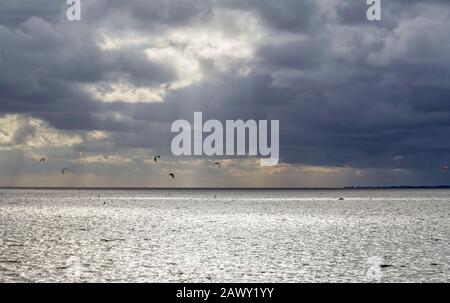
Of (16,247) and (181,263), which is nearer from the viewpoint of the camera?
(181,263)

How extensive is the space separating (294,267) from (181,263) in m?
6.99

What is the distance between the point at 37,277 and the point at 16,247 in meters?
15.1

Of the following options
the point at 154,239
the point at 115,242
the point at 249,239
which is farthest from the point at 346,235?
the point at 115,242

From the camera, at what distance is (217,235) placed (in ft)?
182

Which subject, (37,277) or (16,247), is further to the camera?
(16,247)

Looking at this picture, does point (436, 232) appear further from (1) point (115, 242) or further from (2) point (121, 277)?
(2) point (121, 277)

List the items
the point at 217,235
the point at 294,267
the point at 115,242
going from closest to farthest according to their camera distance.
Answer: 1. the point at 294,267
2. the point at 115,242
3. the point at 217,235
